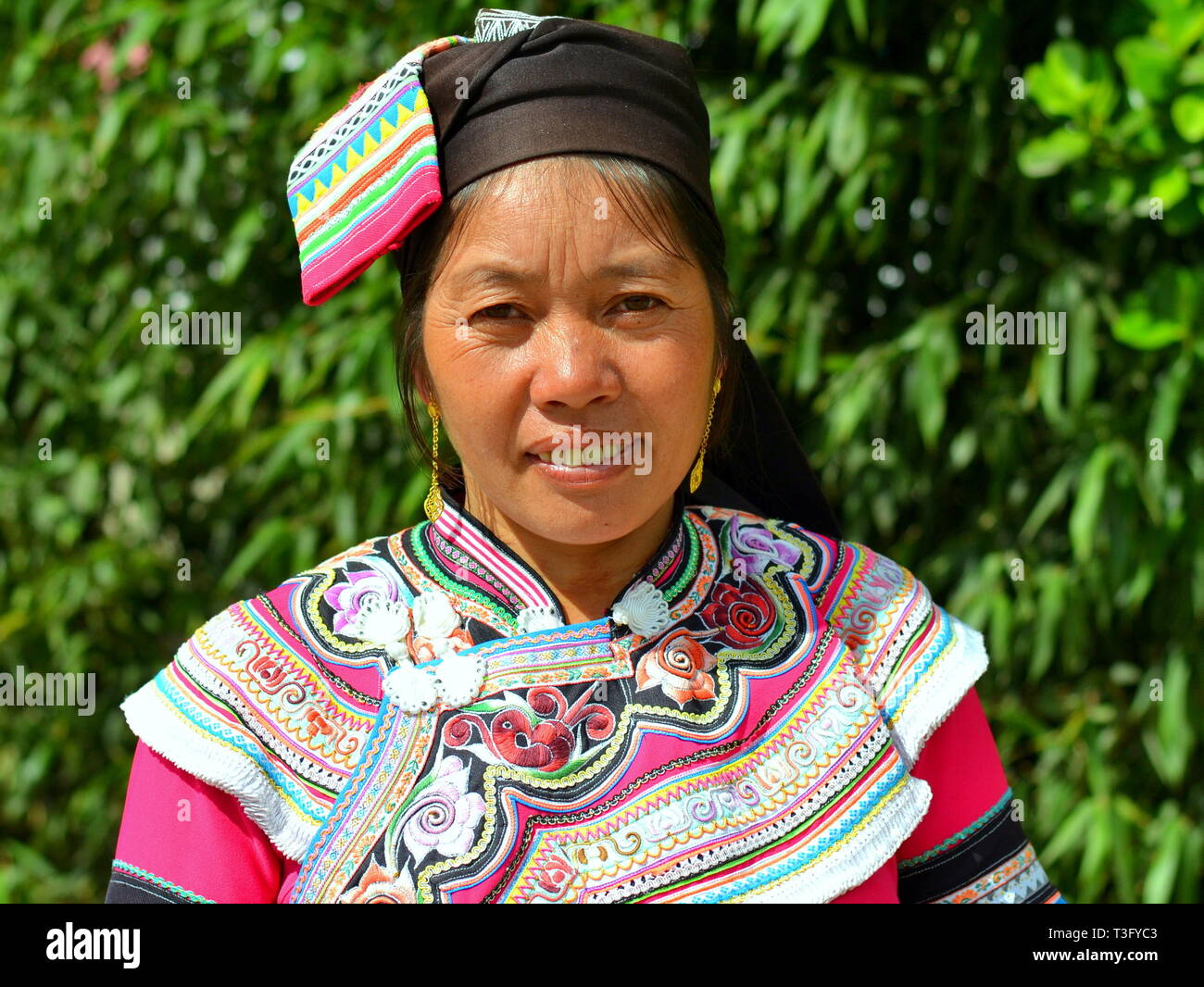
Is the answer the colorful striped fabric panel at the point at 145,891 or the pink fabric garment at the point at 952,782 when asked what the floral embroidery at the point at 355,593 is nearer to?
the colorful striped fabric panel at the point at 145,891

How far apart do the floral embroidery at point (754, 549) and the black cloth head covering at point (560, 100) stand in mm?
338

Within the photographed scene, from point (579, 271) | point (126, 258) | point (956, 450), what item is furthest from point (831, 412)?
point (126, 258)

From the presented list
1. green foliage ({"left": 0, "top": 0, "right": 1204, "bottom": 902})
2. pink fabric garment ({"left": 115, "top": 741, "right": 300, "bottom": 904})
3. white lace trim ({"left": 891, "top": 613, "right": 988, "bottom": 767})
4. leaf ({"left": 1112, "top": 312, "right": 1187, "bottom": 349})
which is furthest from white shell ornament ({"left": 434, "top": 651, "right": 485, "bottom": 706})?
leaf ({"left": 1112, "top": 312, "right": 1187, "bottom": 349})

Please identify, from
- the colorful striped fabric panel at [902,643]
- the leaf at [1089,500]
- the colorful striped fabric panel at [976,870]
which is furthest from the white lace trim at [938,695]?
the leaf at [1089,500]

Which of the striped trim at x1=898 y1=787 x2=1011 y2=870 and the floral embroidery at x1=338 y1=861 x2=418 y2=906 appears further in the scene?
the striped trim at x1=898 y1=787 x2=1011 y2=870

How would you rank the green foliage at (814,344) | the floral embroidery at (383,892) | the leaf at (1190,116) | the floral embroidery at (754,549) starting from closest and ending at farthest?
1. the floral embroidery at (383,892)
2. the floral embroidery at (754,549)
3. the leaf at (1190,116)
4. the green foliage at (814,344)

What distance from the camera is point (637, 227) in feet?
3.62

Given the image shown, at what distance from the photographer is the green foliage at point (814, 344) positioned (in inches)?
79.9

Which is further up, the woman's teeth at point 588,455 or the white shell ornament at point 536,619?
the woman's teeth at point 588,455

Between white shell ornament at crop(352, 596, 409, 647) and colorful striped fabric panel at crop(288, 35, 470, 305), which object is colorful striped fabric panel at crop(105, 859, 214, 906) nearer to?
white shell ornament at crop(352, 596, 409, 647)

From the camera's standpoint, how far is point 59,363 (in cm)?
275

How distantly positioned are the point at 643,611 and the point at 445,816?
0.90ft

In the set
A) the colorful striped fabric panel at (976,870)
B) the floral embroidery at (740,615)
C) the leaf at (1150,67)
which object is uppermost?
the leaf at (1150,67)

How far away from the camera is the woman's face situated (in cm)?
108
